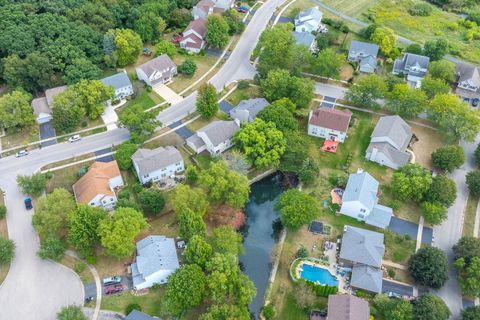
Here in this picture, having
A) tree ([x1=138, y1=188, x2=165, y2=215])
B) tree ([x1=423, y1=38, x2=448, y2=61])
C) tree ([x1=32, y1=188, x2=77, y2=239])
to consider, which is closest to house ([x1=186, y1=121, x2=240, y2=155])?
tree ([x1=138, y1=188, x2=165, y2=215])

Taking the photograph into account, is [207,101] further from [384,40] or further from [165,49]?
[384,40]

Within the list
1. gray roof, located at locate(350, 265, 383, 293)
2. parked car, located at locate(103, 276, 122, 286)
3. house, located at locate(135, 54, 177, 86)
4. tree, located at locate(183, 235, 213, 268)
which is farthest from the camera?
house, located at locate(135, 54, 177, 86)

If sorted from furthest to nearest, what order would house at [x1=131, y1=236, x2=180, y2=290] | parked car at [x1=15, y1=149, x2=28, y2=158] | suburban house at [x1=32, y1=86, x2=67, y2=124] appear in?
suburban house at [x1=32, y1=86, x2=67, y2=124] < parked car at [x1=15, y1=149, x2=28, y2=158] < house at [x1=131, y1=236, x2=180, y2=290]

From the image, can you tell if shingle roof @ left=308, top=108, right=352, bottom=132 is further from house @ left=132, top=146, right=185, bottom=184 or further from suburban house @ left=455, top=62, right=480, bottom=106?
suburban house @ left=455, top=62, right=480, bottom=106

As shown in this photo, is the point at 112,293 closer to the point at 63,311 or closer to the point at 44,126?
the point at 63,311

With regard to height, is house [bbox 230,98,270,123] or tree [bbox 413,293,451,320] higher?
house [bbox 230,98,270,123]

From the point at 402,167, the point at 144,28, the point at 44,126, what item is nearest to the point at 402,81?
the point at 402,167
